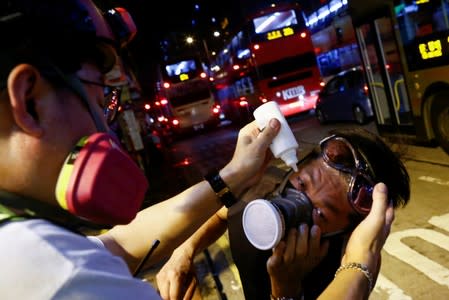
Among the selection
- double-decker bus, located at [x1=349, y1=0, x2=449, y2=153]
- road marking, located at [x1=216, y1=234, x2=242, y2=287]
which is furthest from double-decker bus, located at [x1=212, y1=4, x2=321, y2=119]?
road marking, located at [x1=216, y1=234, x2=242, y2=287]

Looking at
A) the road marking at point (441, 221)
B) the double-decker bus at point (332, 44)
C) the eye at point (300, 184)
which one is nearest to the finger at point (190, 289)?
the eye at point (300, 184)

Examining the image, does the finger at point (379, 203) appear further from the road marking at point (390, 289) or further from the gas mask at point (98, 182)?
the road marking at point (390, 289)

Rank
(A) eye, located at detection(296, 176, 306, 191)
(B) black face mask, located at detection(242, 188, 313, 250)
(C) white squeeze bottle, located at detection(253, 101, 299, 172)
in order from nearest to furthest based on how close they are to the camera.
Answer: (B) black face mask, located at detection(242, 188, 313, 250)
(C) white squeeze bottle, located at detection(253, 101, 299, 172)
(A) eye, located at detection(296, 176, 306, 191)

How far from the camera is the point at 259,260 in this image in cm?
206

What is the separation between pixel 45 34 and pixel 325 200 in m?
1.32

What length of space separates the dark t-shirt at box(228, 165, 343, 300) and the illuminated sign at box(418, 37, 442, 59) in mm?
5086

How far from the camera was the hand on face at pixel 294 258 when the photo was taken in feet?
5.13

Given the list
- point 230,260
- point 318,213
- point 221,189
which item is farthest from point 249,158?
point 230,260

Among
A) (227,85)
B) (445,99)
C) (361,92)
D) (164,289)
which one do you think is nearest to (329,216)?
(164,289)

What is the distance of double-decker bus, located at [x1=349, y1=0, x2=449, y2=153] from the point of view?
20.7ft

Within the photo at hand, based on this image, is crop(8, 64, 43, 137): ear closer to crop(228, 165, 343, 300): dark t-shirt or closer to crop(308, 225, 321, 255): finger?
crop(308, 225, 321, 255): finger

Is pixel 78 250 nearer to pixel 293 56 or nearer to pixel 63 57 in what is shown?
pixel 63 57

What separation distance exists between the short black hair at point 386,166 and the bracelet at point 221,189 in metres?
0.61

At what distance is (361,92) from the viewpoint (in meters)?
11.2
